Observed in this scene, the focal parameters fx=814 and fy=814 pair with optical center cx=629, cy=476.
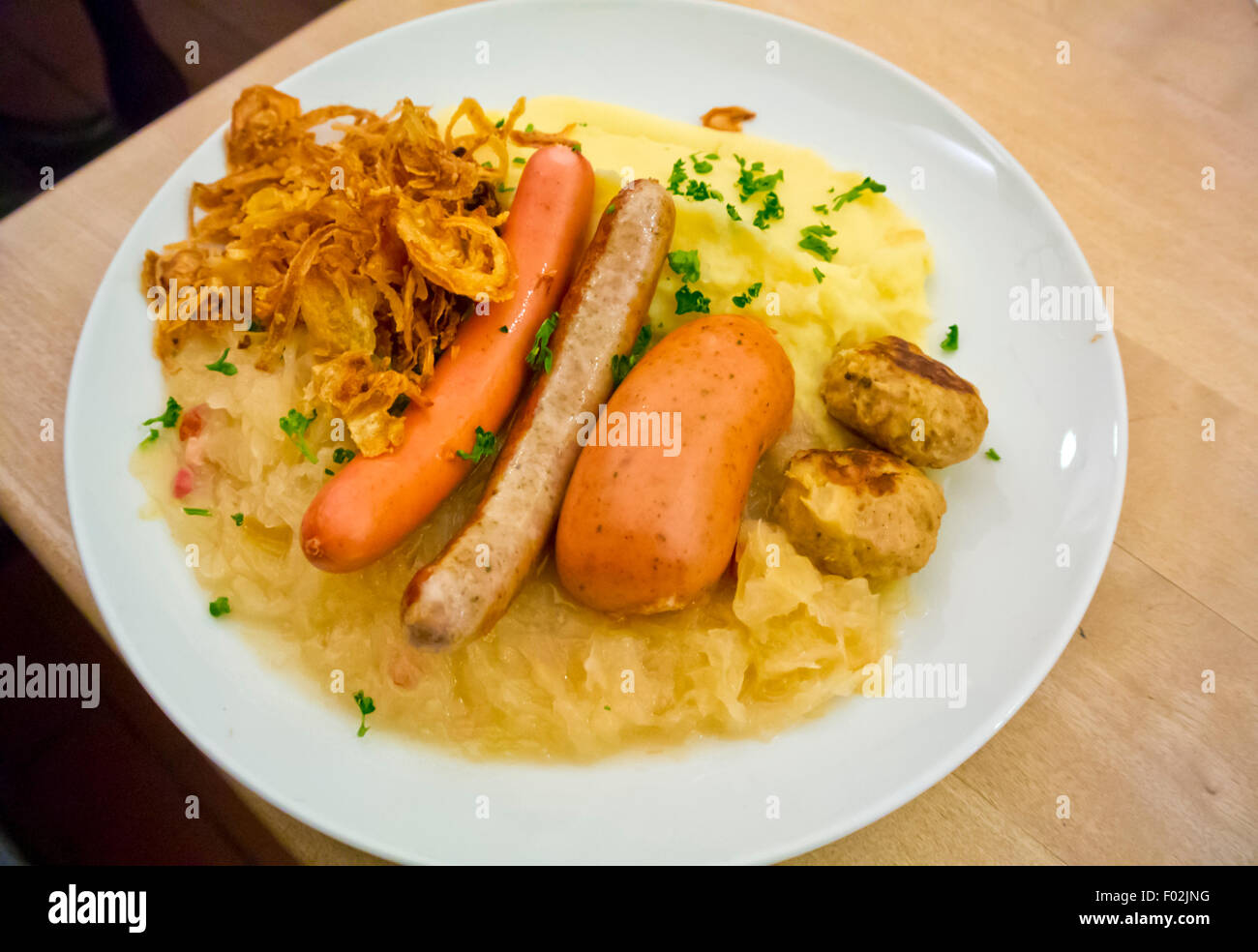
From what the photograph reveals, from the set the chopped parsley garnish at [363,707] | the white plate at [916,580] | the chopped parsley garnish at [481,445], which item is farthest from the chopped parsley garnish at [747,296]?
the chopped parsley garnish at [363,707]

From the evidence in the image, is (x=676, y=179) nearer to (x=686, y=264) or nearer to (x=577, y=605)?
(x=686, y=264)

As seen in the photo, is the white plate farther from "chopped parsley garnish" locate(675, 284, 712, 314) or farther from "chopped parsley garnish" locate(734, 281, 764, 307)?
"chopped parsley garnish" locate(675, 284, 712, 314)

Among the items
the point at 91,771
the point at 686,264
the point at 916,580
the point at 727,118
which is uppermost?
the point at 727,118

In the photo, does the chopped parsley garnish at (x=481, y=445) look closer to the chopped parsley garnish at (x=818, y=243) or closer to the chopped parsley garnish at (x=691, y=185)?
the chopped parsley garnish at (x=691, y=185)

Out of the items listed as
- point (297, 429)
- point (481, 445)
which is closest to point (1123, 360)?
point (481, 445)
